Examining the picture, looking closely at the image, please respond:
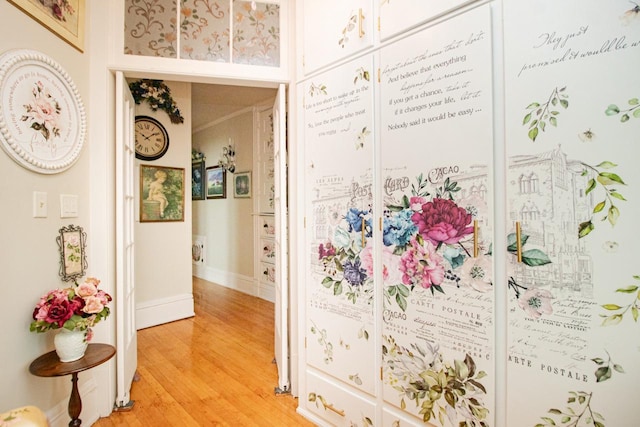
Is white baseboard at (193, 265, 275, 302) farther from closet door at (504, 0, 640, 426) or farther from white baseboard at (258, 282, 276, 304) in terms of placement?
closet door at (504, 0, 640, 426)

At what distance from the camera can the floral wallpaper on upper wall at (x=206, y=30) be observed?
211 cm

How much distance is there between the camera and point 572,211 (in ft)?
3.62

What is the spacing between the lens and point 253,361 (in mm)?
2824

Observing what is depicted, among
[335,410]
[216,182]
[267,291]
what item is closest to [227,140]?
[216,182]

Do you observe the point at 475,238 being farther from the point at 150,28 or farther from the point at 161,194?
the point at 161,194

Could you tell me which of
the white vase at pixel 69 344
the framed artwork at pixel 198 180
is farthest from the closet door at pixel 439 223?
the framed artwork at pixel 198 180

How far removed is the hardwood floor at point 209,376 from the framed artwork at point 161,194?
127cm

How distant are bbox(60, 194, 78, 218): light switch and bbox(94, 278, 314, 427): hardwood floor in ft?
4.24

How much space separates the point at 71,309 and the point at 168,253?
2290mm

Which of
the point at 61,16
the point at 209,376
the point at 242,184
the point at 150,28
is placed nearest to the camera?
the point at 61,16

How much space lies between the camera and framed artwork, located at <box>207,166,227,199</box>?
5.55 meters

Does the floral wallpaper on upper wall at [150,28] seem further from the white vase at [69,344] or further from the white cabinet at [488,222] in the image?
the white vase at [69,344]

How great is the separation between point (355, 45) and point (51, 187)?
181cm

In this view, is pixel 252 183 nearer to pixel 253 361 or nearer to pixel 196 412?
pixel 253 361
